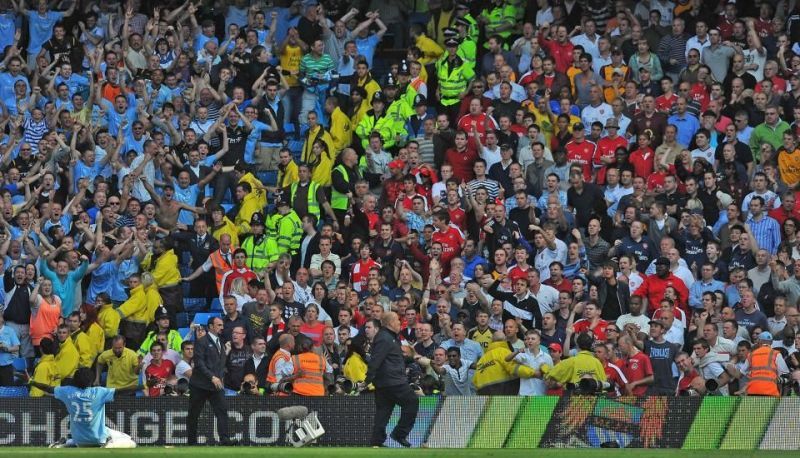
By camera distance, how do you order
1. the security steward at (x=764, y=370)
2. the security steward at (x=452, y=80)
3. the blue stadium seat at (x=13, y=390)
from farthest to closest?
the security steward at (x=452, y=80), the blue stadium seat at (x=13, y=390), the security steward at (x=764, y=370)

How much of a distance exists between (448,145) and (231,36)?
17.9 ft

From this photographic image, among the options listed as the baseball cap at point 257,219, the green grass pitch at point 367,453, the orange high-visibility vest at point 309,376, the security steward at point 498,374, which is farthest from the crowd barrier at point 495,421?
the baseball cap at point 257,219

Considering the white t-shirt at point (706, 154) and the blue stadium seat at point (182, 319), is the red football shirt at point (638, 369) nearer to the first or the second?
the white t-shirt at point (706, 154)

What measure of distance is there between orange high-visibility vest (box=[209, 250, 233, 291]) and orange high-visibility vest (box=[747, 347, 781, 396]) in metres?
8.52

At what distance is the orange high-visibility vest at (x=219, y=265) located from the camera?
27.1 m

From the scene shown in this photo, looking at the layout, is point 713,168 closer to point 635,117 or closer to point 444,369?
point 635,117

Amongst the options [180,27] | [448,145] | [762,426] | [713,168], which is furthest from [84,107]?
[762,426]

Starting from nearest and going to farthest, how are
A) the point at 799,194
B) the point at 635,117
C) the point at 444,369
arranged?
the point at 444,369, the point at 799,194, the point at 635,117

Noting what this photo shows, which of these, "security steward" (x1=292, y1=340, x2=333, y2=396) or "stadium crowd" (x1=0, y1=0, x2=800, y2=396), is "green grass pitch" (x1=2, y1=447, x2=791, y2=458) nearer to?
"stadium crowd" (x1=0, y1=0, x2=800, y2=396)

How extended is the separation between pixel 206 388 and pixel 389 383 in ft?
7.81

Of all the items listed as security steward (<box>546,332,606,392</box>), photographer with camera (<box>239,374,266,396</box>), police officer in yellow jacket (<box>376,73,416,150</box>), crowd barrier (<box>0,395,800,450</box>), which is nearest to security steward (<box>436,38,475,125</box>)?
police officer in yellow jacket (<box>376,73,416,150</box>)

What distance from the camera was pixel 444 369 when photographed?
23688 millimetres

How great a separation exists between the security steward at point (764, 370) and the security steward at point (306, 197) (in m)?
7.79

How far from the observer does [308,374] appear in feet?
76.0
